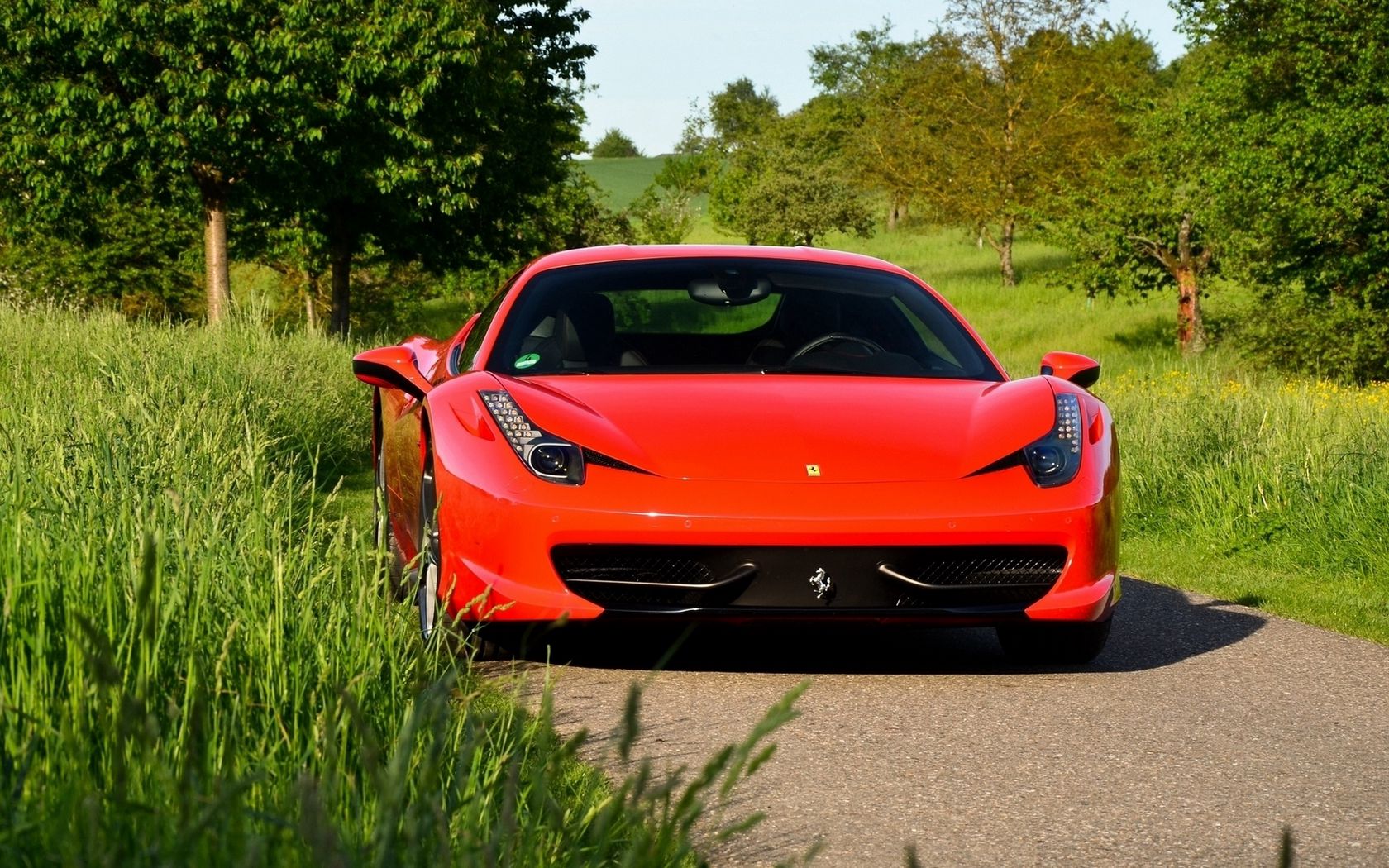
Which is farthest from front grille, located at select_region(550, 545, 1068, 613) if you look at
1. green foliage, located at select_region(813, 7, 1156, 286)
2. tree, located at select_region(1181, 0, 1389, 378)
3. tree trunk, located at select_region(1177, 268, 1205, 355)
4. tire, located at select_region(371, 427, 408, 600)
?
green foliage, located at select_region(813, 7, 1156, 286)

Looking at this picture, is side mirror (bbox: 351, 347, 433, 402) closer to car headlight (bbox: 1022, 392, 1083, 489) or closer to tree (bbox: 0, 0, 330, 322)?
car headlight (bbox: 1022, 392, 1083, 489)

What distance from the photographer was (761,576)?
206 inches

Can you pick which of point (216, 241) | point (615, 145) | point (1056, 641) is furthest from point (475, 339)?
point (615, 145)

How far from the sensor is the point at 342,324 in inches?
1455

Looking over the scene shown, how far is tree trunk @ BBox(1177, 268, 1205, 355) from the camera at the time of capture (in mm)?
44000

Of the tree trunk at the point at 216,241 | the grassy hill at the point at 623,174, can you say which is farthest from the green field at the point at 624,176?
the tree trunk at the point at 216,241

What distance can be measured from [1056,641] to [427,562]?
82.3 inches

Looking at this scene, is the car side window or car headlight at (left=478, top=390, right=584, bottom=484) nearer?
car headlight at (left=478, top=390, right=584, bottom=484)

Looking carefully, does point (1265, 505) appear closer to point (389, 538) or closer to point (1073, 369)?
point (1073, 369)

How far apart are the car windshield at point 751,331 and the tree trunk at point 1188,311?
38.4 metres

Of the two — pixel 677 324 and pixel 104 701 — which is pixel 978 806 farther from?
pixel 677 324

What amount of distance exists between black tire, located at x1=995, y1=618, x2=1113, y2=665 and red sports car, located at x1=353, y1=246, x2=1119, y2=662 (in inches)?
0.4

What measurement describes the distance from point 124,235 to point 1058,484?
4460 centimetres

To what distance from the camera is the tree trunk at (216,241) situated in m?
32.1
